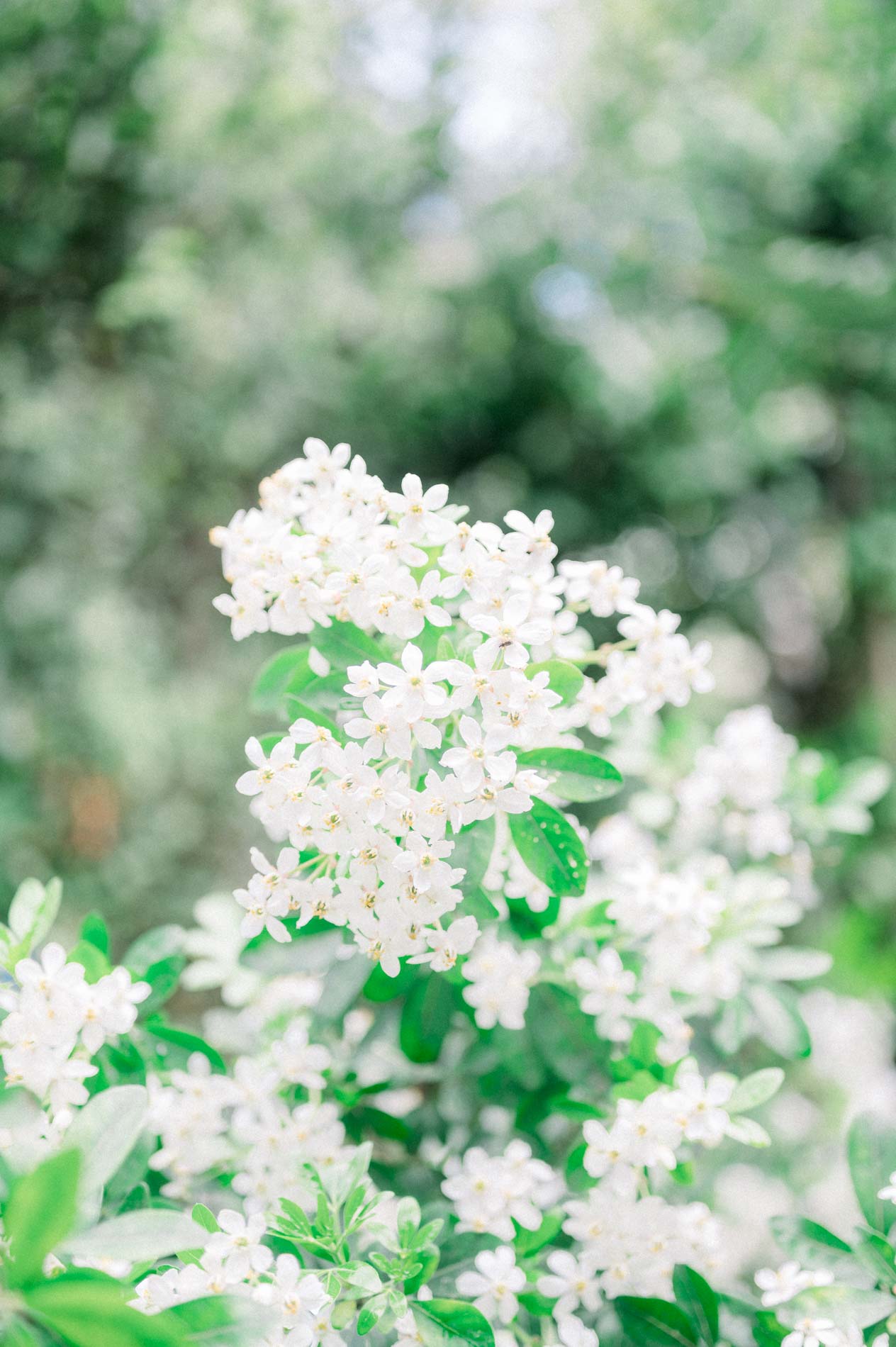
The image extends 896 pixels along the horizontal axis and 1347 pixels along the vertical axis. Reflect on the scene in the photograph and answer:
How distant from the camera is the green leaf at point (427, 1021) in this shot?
0.74 metres

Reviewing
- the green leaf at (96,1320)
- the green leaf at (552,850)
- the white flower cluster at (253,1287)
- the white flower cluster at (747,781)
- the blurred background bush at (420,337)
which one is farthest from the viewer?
the blurred background bush at (420,337)

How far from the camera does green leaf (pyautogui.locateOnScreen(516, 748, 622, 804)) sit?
0.64 meters

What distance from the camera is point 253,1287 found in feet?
1.78

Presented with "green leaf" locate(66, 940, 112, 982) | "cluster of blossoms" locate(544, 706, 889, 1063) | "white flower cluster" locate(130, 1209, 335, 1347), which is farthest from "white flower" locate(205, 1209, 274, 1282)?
"cluster of blossoms" locate(544, 706, 889, 1063)

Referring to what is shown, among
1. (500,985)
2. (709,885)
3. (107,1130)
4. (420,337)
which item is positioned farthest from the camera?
(420,337)

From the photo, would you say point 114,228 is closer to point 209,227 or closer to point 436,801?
point 209,227

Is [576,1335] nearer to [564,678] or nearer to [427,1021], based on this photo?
[427,1021]

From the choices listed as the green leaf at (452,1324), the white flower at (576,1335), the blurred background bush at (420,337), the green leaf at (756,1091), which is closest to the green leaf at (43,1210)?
the green leaf at (452,1324)

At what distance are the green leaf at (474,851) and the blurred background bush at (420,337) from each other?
3.92 ft

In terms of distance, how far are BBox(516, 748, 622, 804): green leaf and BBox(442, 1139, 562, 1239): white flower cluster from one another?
30 cm

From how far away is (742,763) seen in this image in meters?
0.88

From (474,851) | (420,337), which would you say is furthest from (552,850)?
(420,337)

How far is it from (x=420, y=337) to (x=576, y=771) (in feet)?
6.66

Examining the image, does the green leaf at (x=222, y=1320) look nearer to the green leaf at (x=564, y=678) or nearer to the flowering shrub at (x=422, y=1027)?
the flowering shrub at (x=422, y=1027)
